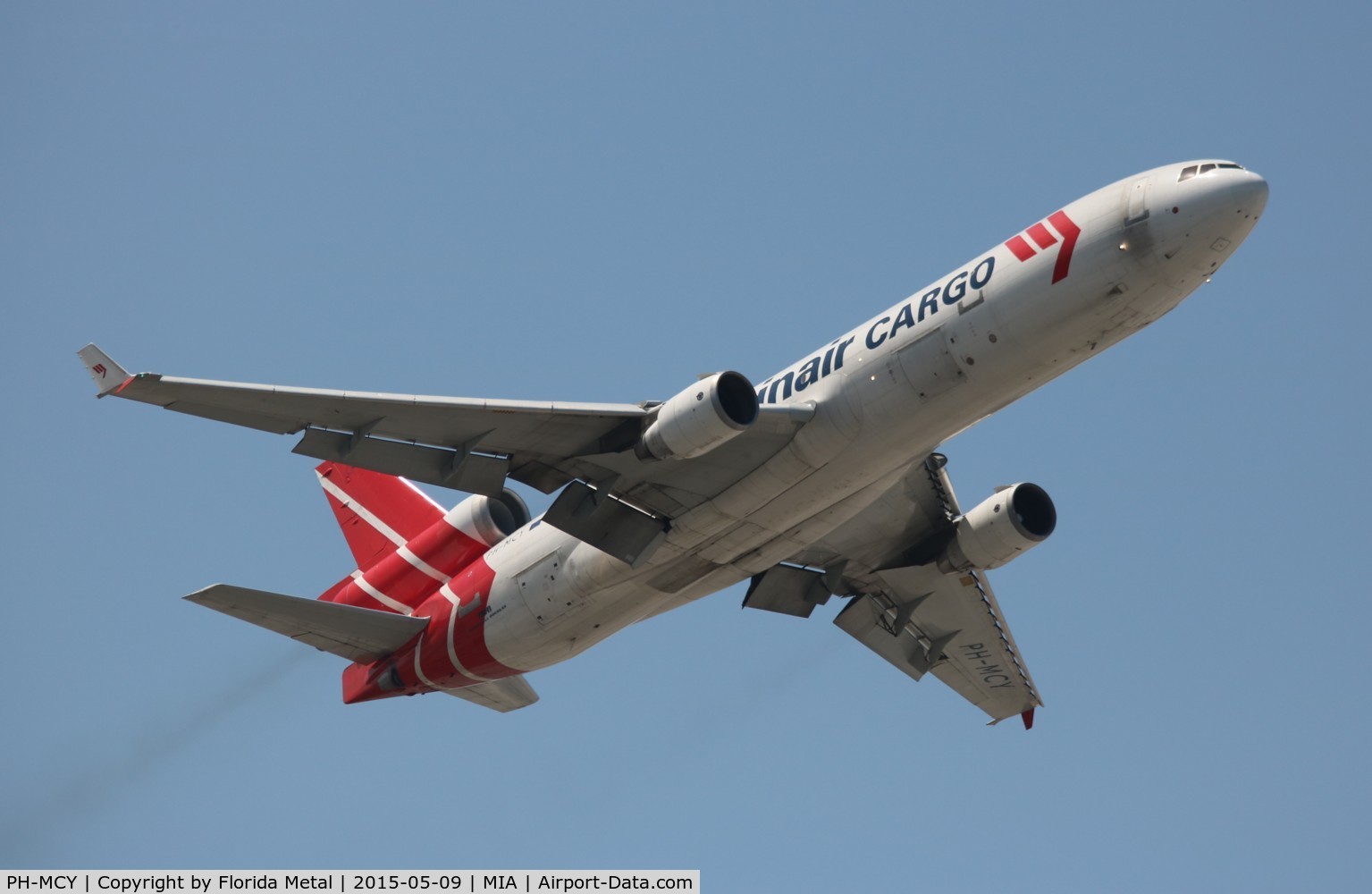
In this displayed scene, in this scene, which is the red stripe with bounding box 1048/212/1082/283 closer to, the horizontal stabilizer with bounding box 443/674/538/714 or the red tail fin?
the horizontal stabilizer with bounding box 443/674/538/714

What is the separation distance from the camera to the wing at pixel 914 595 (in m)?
42.2

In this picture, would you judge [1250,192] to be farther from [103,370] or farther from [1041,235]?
[103,370]

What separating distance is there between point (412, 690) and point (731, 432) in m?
13.5

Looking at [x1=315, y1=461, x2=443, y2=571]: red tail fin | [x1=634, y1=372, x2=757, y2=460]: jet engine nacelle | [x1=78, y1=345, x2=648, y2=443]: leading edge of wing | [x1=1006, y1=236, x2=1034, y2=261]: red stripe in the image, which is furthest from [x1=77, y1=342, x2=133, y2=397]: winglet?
[x1=1006, y1=236, x2=1034, y2=261]: red stripe

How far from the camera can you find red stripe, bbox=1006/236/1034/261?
33406mm

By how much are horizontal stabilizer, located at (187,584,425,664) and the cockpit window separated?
20649mm

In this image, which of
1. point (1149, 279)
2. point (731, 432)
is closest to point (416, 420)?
point (731, 432)

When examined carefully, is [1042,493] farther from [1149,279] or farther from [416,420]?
[416,420]

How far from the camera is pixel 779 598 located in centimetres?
4341

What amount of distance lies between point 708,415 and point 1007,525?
10.7 metres

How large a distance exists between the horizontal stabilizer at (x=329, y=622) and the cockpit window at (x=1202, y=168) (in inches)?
813

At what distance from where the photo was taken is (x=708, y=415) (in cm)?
3350

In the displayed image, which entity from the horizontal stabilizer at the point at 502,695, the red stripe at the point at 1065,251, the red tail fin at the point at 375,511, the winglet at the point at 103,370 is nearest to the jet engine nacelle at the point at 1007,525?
the red stripe at the point at 1065,251

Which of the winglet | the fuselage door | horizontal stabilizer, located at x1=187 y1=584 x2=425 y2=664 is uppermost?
the fuselage door
